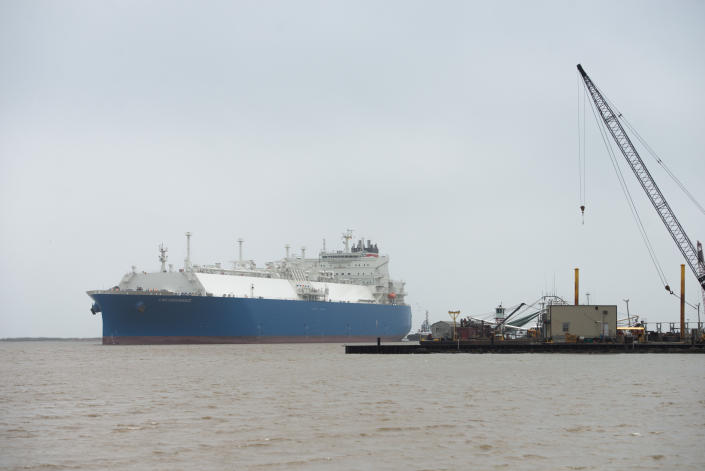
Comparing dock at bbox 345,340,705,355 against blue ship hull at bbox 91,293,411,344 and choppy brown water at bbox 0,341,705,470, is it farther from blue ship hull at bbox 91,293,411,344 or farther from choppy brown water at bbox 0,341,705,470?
blue ship hull at bbox 91,293,411,344

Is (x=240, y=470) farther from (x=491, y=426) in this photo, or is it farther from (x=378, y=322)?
(x=378, y=322)

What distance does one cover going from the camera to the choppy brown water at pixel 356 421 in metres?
15.9

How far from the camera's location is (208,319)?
272ft

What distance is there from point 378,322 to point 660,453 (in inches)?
3638

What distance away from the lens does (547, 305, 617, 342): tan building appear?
63.1 m

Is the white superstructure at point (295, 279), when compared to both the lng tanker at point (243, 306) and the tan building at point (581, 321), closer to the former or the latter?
the lng tanker at point (243, 306)

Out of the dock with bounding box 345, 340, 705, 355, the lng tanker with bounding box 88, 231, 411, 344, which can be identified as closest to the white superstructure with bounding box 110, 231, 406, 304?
the lng tanker with bounding box 88, 231, 411, 344

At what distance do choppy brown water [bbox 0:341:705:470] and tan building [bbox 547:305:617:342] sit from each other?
2593cm

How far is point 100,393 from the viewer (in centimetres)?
2877

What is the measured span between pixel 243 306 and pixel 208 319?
3661 mm

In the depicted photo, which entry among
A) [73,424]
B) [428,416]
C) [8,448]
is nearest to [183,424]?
[73,424]

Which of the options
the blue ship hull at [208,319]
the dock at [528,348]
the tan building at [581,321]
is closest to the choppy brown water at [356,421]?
the dock at [528,348]

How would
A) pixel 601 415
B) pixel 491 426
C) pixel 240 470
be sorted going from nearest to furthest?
pixel 240 470 < pixel 491 426 < pixel 601 415

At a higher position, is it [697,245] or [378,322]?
[697,245]
